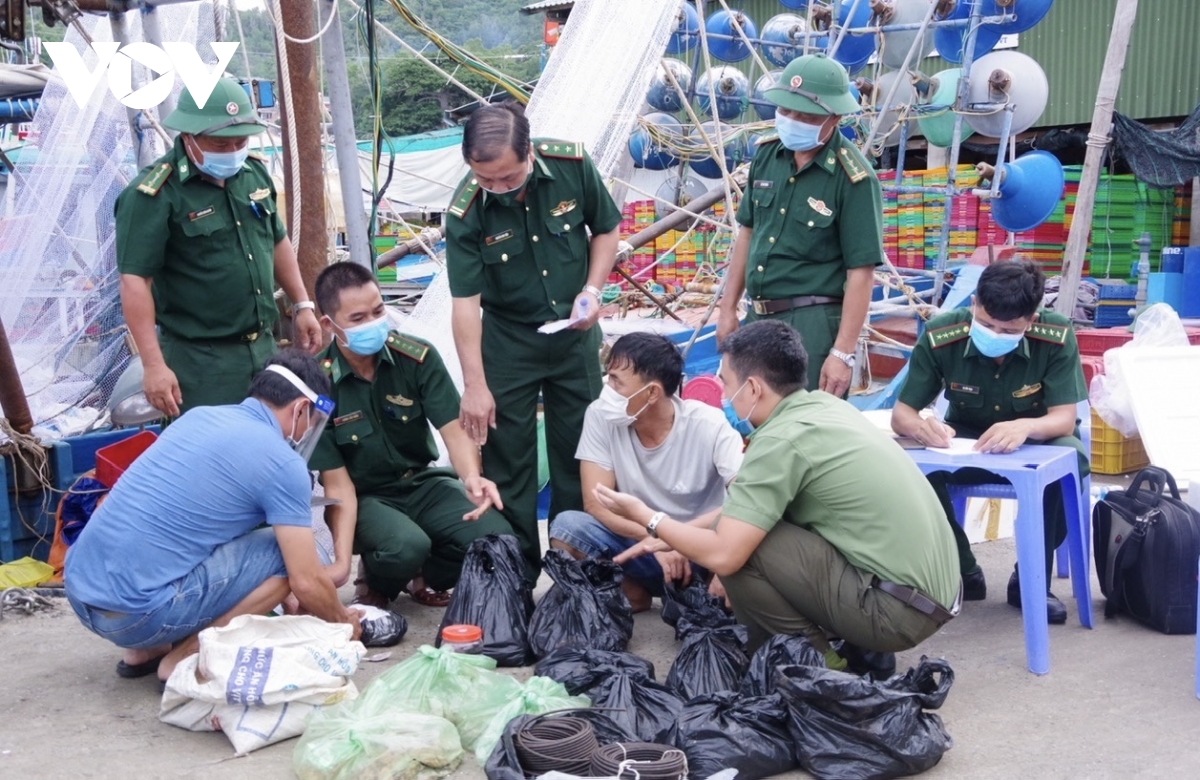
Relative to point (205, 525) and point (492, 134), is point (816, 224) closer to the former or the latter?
point (492, 134)

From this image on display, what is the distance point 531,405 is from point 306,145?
1.55 m

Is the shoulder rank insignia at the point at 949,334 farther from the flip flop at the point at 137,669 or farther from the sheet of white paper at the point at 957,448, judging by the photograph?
the flip flop at the point at 137,669

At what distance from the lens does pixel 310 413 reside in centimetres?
377

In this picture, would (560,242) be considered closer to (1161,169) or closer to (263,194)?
(263,194)

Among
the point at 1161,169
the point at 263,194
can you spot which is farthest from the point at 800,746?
the point at 1161,169

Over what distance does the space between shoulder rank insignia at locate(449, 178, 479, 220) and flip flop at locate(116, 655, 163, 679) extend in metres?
1.85

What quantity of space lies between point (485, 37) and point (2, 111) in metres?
21.0

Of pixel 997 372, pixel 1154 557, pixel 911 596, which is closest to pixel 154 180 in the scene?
pixel 911 596

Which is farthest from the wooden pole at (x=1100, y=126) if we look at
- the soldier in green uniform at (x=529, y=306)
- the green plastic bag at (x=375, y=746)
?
the green plastic bag at (x=375, y=746)

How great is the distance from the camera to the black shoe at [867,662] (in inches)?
148

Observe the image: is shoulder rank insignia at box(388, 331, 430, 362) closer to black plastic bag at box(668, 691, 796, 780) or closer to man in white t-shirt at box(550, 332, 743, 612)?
man in white t-shirt at box(550, 332, 743, 612)

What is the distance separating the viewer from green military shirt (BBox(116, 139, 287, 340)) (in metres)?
4.36

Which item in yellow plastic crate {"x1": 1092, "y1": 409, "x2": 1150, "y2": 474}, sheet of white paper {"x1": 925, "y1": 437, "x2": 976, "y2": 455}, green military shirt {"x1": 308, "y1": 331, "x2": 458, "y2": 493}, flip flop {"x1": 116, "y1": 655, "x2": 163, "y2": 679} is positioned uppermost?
green military shirt {"x1": 308, "y1": 331, "x2": 458, "y2": 493}

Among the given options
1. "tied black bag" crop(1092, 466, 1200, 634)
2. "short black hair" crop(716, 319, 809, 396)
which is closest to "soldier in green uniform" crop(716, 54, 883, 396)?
"short black hair" crop(716, 319, 809, 396)
